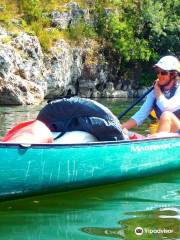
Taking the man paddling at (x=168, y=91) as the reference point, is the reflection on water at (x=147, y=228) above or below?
below

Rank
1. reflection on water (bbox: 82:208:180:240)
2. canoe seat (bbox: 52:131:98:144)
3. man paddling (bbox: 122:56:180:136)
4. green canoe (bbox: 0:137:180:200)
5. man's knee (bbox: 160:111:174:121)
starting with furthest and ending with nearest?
1. man paddling (bbox: 122:56:180:136)
2. man's knee (bbox: 160:111:174:121)
3. canoe seat (bbox: 52:131:98:144)
4. green canoe (bbox: 0:137:180:200)
5. reflection on water (bbox: 82:208:180:240)

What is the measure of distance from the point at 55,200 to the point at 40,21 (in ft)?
76.7

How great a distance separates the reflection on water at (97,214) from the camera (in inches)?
157

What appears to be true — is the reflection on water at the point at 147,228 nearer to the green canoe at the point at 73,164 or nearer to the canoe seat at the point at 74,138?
the green canoe at the point at 73,164

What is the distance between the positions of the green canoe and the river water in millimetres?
116

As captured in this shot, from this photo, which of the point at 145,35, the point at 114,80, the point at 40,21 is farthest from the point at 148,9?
the point at 40,21

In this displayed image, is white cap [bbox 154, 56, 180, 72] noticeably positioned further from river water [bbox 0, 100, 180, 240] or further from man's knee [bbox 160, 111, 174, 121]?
river water [bbox 0, 100, 180, 240]

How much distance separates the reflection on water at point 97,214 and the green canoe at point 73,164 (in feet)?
0.38

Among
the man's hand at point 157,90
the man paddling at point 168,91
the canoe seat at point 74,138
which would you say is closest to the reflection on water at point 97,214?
the canoe seat at point 74,138

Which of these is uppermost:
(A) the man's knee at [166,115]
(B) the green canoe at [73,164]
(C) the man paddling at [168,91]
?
(C) the man paddling at [168,91]

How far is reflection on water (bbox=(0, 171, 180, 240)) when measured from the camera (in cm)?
399

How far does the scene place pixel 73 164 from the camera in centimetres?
504

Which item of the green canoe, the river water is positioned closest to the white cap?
the green canoe

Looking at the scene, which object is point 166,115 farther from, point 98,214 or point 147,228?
point 147,228
